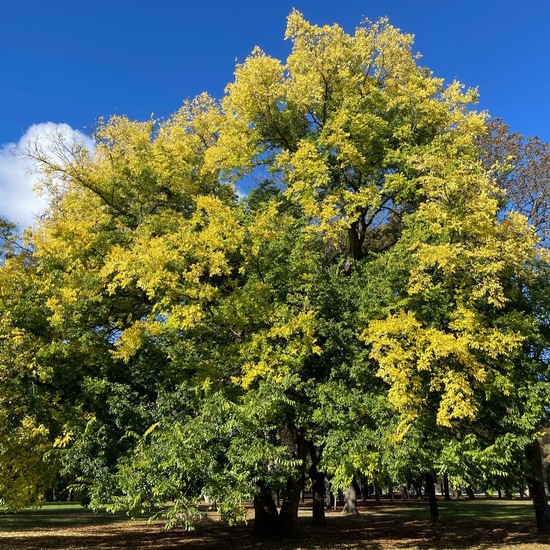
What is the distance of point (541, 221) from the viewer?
17.9 m

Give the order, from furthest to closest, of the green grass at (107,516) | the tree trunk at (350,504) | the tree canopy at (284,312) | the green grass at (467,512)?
the tree trunk at (350,504) < the green grass at (467,512) < the green grass at (107,516) < the tree canopy at (284,312)

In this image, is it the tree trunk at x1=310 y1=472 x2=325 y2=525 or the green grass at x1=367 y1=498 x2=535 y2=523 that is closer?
the tree trunk at x1=310 y1=472 x2=325 y2=525

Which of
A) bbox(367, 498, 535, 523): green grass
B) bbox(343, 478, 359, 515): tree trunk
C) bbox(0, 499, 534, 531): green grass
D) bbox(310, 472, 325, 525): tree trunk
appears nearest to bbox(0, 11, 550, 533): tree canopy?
bbox(310, 472, 325, 525): tree trunk

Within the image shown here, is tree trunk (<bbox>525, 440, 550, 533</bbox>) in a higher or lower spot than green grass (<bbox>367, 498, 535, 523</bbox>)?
higher

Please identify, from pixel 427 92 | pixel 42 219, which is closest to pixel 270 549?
pixel 42 219

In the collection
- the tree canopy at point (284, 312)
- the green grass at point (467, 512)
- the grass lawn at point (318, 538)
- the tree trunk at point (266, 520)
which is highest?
the tree canopy at point (284, 312)

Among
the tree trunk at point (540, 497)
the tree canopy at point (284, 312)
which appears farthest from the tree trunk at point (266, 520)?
the tree trunk at point (540, 497)

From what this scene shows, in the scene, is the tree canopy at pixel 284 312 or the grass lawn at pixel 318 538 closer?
the tree canopy at pixel 284 312

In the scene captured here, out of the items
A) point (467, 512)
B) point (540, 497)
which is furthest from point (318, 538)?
point (467, 512)

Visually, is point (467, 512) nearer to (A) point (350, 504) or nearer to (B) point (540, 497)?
(A) point (350, 504)

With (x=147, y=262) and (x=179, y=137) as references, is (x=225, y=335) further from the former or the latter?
(x=179, y=137)

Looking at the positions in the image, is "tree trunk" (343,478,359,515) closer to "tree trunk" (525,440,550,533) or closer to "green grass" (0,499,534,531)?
"green grass" (0,499,534,531)

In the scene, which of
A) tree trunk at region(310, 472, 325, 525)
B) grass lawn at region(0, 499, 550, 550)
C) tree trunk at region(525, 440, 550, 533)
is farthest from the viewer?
tree trunk at region(310, 472, 325, 525)

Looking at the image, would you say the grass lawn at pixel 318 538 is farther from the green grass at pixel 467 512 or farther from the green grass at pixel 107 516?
the green grass at pixel 467 512
